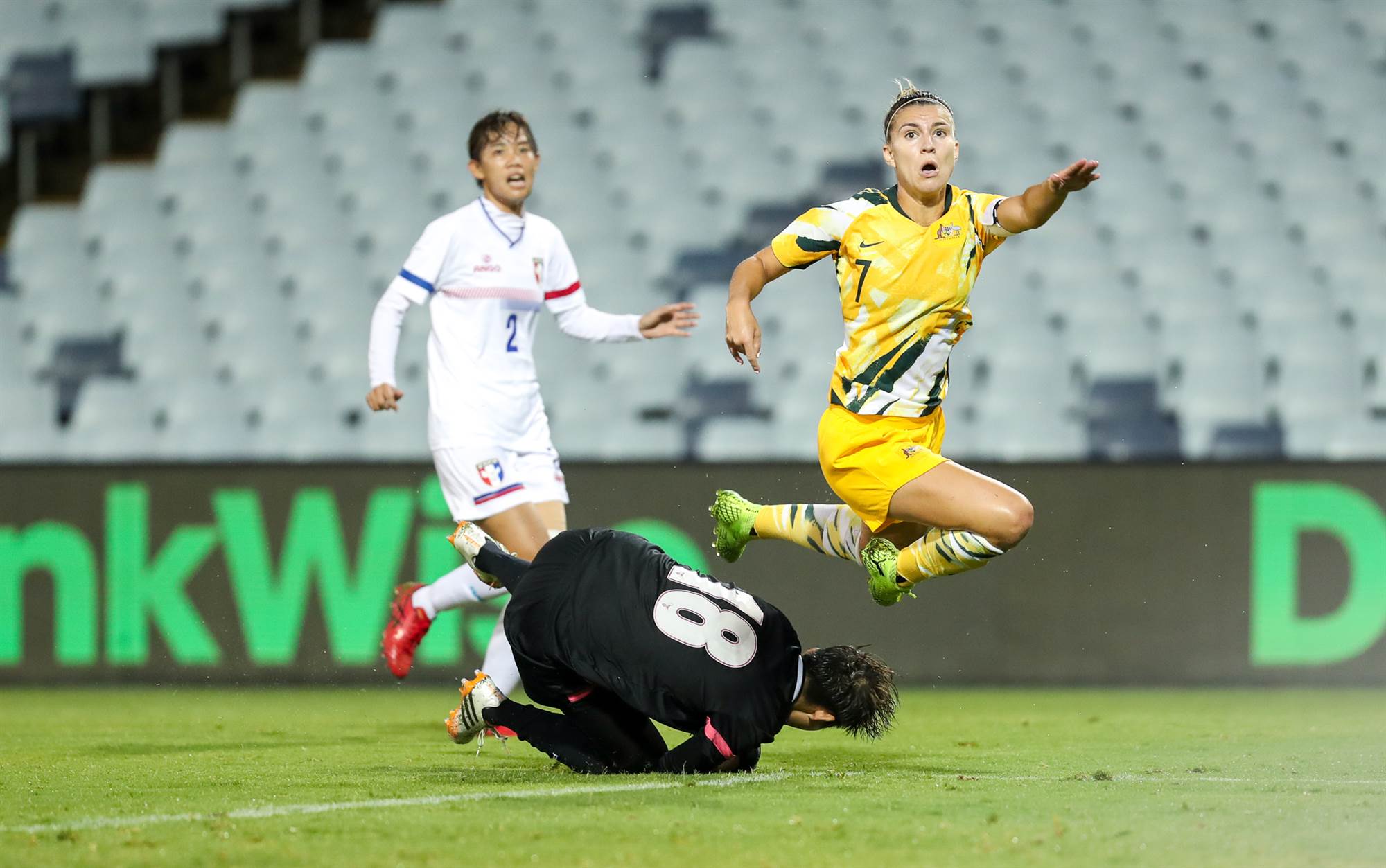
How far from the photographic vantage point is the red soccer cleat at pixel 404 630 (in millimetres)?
5945

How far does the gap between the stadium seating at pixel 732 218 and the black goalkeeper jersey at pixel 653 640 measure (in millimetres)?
4970

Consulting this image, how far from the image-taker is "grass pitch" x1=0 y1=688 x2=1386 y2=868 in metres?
3.40

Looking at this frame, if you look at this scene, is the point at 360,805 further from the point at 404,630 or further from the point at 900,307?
the point at 900,307

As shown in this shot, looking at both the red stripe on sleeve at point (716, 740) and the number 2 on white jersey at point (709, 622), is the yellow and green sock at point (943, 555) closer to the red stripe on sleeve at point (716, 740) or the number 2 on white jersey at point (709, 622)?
the number 2 on white jersey at point (709, 622)

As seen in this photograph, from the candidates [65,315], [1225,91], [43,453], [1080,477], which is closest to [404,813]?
[1080,477]

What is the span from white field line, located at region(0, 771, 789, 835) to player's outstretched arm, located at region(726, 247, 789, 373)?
113 centimetres

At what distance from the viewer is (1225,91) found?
11414 millimetres

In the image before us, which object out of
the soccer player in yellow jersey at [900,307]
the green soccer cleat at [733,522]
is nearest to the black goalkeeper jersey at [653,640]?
the soccer player in yellow jersey at [900,307]

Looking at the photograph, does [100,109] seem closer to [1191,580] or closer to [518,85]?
[518,85]

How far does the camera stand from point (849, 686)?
4.45 m

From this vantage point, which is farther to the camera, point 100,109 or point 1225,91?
point 100,109

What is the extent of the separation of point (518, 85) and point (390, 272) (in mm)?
1859

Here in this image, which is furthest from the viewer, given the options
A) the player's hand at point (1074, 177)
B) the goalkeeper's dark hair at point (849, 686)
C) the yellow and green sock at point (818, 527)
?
the yellow and green sock at point (818, 527)

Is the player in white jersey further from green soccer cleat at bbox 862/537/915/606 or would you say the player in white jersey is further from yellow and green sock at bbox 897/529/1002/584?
yellow and green sock at bbox 897/529/1002/584
